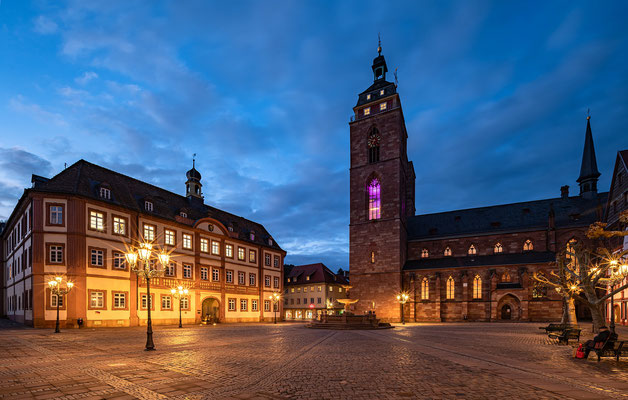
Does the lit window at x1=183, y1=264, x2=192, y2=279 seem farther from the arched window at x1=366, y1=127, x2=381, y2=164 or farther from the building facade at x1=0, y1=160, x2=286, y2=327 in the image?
the arched window at x1=366, y1=127, x2=381, y2=164

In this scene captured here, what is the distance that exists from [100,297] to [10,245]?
62.7 feet

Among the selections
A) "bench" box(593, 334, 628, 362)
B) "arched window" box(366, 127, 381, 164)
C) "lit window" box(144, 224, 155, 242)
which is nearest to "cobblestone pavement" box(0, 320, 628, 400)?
"bench" box(593, 334, 628, 362)

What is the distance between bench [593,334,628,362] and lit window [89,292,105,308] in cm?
3457

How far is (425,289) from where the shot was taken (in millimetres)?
54156

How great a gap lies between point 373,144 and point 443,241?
66.5 feet

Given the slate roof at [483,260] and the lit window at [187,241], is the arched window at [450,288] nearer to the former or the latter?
the slate roof at [483,260]

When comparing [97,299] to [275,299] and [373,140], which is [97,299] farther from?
[373,140]

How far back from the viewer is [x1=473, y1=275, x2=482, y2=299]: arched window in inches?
2026

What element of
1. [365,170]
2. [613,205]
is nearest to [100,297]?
[365,170]

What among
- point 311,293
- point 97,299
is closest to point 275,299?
point 311,293

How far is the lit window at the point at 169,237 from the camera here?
38250 millimetres

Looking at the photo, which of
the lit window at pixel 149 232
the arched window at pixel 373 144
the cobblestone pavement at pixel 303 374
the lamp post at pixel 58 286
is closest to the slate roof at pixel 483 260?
the arched window at pixel 373 144

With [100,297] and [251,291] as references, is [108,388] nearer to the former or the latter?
[100,297]

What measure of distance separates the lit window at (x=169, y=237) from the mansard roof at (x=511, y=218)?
4037cm
